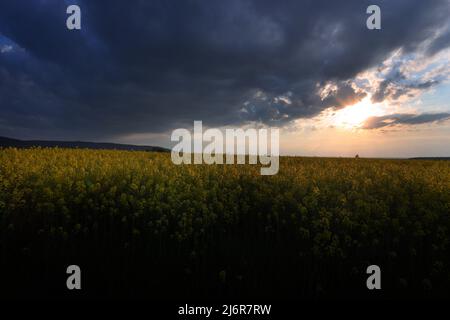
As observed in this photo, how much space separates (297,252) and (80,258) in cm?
431

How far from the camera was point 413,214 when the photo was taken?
716 cm

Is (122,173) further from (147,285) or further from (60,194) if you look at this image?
(147,285)

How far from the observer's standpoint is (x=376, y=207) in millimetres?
6941

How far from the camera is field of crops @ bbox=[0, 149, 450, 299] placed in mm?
5574

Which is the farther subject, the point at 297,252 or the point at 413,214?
the point at 413,214

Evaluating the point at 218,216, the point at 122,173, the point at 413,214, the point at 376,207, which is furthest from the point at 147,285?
the point at 413,214

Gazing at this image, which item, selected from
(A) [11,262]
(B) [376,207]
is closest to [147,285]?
(A) [11,262]

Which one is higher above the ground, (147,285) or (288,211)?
(288,211)

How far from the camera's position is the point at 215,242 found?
21.1ft

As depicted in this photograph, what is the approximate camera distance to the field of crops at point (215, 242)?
5574 millimetres
